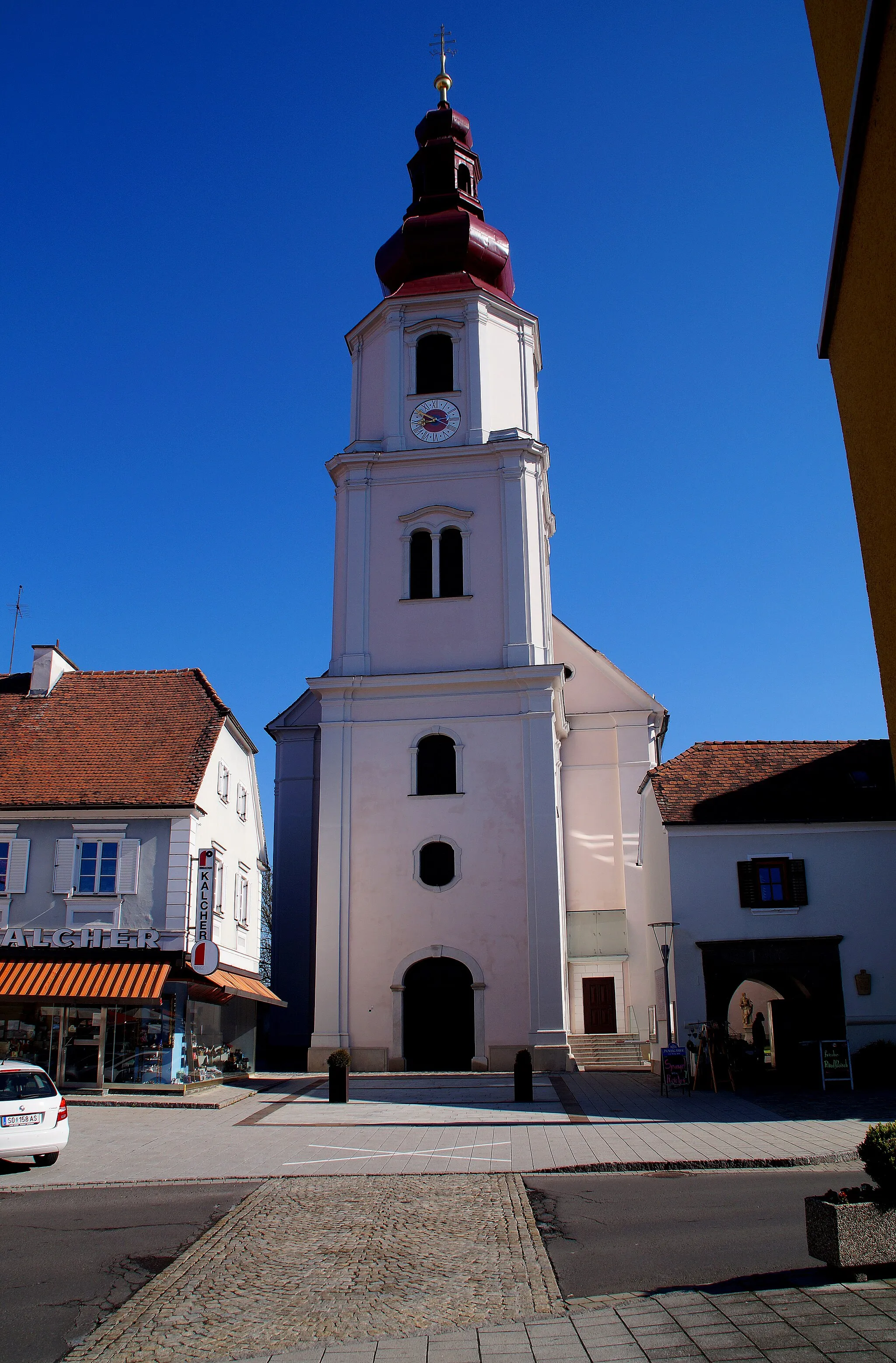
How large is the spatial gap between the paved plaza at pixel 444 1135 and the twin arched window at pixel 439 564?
46.2 feet

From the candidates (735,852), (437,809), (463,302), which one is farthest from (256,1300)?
(463,302)

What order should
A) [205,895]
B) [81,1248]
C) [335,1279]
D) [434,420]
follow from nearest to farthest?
1. [335,1279]
2. [81,1248]
3. [205,895]
4. [434,420]

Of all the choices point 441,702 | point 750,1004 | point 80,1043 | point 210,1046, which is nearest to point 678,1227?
point 80,1043

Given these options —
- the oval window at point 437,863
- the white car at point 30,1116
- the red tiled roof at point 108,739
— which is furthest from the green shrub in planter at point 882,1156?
the oval window at point 437,863

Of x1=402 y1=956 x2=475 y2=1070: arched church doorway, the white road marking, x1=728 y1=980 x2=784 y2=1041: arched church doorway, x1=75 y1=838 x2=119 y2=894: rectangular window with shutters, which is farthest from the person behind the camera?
x1=728 y1=980 x2=784 y2=1041: arched church doorway

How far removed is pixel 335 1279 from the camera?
333 inches

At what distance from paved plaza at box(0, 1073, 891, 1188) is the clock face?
1888 cm

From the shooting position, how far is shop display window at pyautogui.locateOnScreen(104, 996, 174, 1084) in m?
23.6

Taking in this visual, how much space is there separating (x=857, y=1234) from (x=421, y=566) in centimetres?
2659

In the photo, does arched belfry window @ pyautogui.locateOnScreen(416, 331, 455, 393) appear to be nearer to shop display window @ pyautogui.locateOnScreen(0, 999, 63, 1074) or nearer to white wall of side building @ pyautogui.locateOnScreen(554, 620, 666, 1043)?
white wall of side building @ pyautogui.locateOnScreen(554, 620, 666, 1043)

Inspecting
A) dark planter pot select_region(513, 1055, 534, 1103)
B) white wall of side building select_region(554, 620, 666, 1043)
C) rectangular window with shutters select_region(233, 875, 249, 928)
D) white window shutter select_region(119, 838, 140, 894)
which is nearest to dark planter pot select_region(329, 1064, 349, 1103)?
dark planter pot select_region(513, 1055, 534, 1103)

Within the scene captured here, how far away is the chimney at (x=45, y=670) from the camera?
3064 cm

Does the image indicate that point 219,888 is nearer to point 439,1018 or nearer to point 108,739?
point 108,739

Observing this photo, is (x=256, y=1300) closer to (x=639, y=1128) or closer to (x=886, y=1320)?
(x=886, y=1320)
